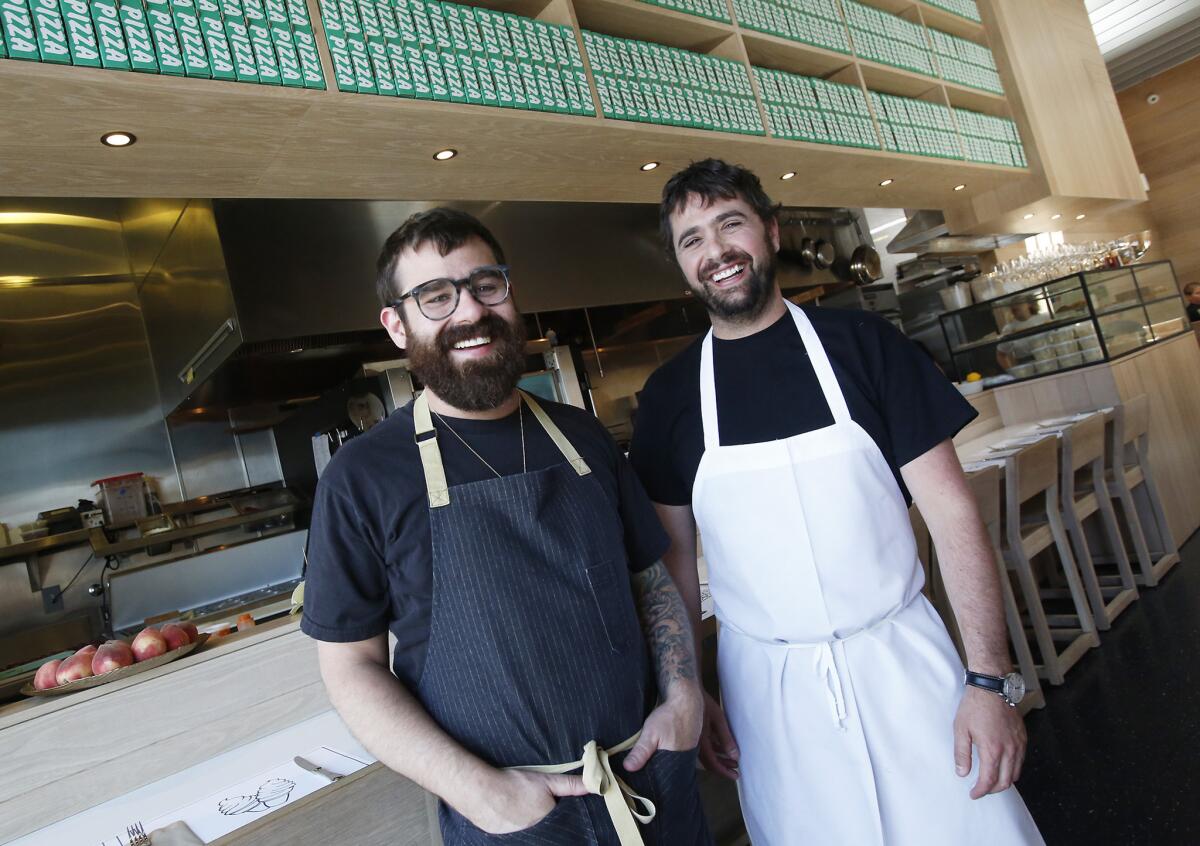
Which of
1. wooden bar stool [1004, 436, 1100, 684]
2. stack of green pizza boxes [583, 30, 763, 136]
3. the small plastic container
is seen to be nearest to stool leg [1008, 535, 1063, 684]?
wooden bar stool [1004, 436, 1100, 684]

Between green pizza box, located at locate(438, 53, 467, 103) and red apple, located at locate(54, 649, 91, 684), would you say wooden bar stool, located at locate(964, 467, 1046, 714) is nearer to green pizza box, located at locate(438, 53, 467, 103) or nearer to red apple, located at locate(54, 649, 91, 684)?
green pizza box, located at locate(438, 53, 467, 103)

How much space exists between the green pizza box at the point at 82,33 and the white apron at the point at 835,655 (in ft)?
4.61

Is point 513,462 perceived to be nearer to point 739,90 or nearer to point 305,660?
point 305,660

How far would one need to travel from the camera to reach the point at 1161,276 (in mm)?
4539

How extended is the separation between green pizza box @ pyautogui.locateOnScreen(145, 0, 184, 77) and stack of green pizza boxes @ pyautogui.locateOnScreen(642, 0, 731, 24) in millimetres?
1626

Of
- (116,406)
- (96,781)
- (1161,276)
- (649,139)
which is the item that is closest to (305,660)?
(96,781)

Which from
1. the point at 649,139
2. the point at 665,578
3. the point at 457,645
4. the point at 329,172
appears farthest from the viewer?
the point at 649,139

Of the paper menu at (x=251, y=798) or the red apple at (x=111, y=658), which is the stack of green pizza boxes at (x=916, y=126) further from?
the red apple at (x=111, y=658)

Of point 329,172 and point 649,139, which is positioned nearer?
point 329,172

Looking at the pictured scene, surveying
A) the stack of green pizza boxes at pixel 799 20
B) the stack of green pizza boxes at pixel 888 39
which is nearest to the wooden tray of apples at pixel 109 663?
the stack of green pizza boxes at pixel 799 20

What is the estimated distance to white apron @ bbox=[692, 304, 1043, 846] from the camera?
124 cm

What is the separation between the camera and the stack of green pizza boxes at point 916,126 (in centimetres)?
354

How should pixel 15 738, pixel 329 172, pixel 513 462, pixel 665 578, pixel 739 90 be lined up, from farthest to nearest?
pixel 739 90
pixel 329 172
pixel 15 738
pixel 665 578
pixel 513 462

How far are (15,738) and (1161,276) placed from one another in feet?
18.5
